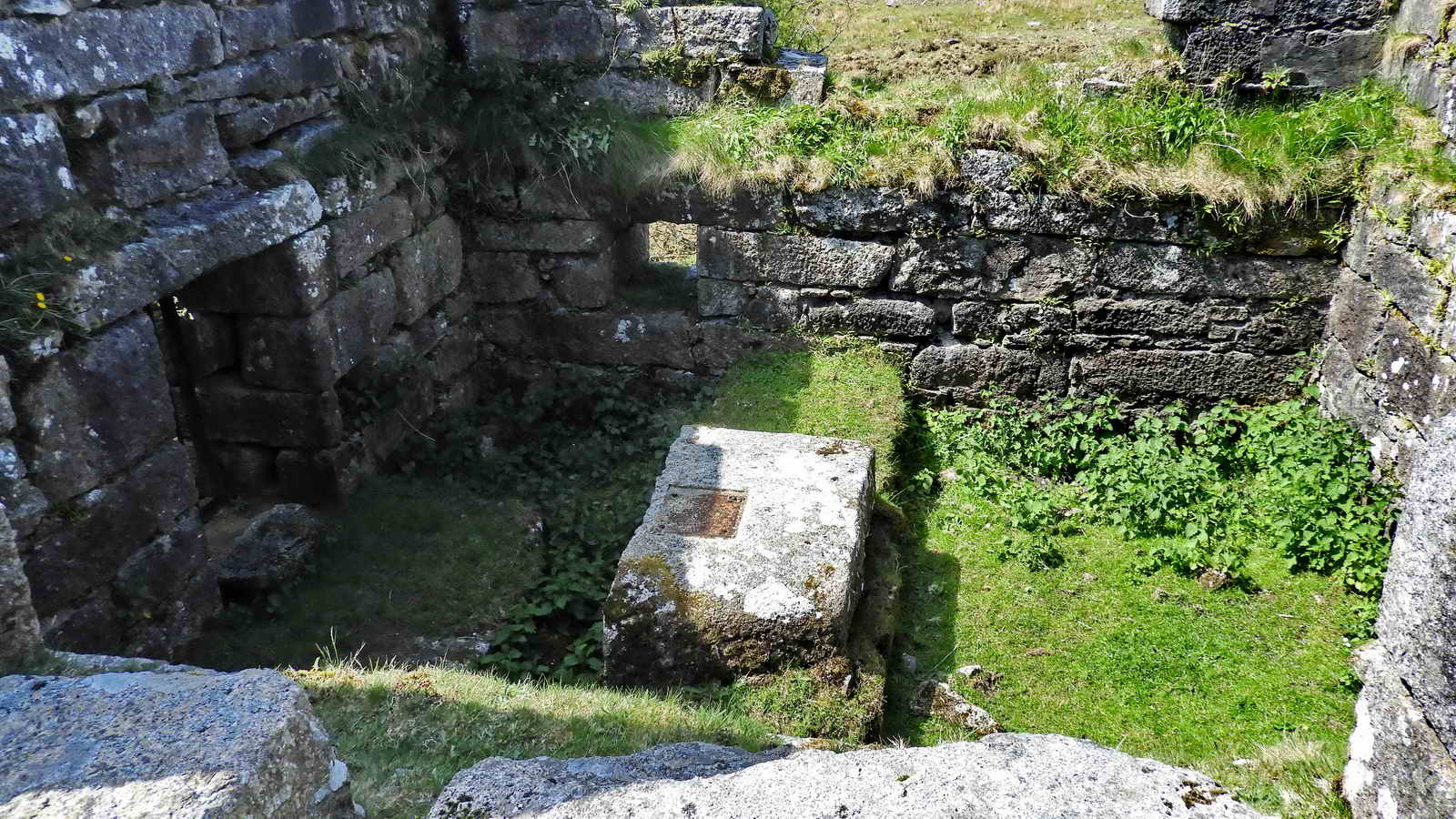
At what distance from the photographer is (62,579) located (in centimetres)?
377

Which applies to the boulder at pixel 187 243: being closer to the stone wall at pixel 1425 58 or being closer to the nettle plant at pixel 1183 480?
the nettle plant at pixel 1183 480

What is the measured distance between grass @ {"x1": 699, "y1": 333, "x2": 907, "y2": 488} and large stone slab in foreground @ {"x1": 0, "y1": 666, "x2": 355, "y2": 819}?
343cm

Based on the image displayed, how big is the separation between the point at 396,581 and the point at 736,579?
6.86ft

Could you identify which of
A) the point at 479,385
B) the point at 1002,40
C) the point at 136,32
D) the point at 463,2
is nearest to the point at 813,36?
the point at 1002,40

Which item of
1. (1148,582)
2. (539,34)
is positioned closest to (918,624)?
(1148,582)

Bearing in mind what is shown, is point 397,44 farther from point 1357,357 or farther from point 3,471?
point 1357,357

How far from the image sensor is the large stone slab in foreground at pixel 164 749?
190cm

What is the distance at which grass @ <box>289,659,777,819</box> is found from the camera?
2.94 metres

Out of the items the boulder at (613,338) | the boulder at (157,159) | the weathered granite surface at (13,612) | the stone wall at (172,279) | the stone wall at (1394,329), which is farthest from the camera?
the boulder at (613,338)

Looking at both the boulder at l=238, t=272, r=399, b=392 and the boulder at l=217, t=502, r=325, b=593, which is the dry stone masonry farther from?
the boulder at l=217, t=502, r=325, b=593

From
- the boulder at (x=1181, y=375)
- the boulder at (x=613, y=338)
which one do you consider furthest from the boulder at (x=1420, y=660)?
the boulder at (x=613, y=338)

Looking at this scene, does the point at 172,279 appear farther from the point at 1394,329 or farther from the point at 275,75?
the point at 1394,329

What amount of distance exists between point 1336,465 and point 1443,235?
1.19m

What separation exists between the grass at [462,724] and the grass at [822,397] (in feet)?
6.88
